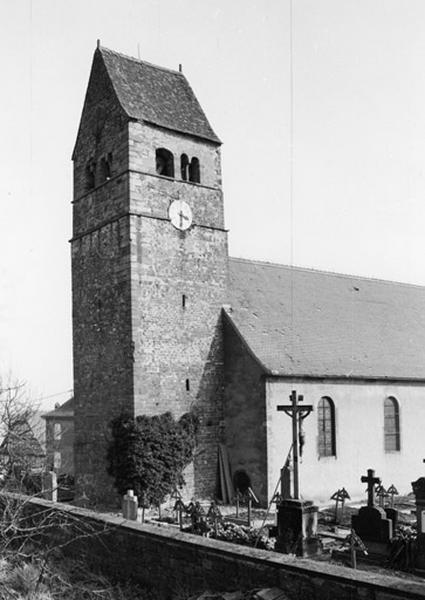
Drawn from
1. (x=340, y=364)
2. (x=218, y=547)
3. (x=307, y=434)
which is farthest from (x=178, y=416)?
(x=218, y=547)

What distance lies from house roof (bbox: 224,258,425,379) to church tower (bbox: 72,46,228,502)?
175 centimetres

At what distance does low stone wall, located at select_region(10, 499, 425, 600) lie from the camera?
9.32 metres

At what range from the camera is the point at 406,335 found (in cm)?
3059

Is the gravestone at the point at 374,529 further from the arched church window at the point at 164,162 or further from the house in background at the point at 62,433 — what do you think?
the house in background at the point at 62,433

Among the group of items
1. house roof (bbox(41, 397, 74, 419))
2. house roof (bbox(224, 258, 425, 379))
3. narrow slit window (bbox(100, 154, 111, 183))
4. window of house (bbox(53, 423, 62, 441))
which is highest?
narrow slit window (bbox(100, 154, 111, 183))

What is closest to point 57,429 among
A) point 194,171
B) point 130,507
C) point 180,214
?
point 180,214

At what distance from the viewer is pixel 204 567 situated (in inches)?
447

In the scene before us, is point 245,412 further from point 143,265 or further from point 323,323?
point 143,265

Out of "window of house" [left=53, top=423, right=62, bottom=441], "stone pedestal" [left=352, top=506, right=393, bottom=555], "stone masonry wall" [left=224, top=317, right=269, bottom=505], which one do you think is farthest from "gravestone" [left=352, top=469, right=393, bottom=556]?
"window of house" [left=53, top=423, right=62, bottom=441]

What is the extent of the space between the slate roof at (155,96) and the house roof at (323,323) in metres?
6.14

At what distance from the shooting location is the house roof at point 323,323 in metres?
25.0

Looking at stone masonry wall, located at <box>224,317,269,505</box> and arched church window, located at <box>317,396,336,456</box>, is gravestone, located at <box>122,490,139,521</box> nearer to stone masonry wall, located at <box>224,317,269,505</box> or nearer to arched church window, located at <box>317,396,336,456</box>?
stone masonry wall, located at <box>224,317,269,505</box>

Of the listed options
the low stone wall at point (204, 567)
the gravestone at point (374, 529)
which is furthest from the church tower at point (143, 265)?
the gravestone at point (374, 529)

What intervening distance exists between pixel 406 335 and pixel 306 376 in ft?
28.1
